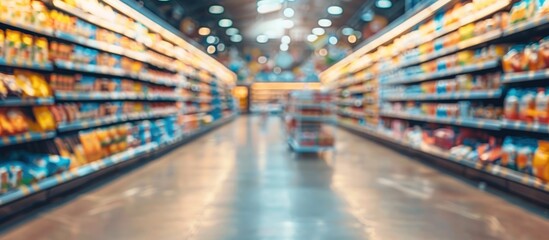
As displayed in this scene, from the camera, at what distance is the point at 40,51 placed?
3680 mm

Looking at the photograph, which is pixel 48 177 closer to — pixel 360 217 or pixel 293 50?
pixel 360 217

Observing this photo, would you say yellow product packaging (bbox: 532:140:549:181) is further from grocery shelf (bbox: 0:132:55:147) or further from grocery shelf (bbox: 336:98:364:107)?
grocery shelf (bbox: 336:98:364:107)

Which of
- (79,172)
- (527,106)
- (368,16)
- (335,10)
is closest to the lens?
(527,106)

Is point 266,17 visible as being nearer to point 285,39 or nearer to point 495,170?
point 285,39

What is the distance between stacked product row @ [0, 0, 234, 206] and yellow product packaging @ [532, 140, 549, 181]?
4.24m

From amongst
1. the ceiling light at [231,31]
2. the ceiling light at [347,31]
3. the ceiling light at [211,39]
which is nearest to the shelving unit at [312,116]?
the ceiling light at [347,31]

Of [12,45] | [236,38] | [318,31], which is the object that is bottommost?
[12,45]

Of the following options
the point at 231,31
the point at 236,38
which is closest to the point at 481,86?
the point at 231,31

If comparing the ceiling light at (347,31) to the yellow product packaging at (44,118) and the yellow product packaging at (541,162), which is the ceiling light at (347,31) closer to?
the yellow product packaging at (541,162)

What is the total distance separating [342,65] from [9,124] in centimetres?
1246

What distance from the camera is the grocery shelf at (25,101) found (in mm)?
3147

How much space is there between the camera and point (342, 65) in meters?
14.7

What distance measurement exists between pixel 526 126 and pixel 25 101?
4.47 metres

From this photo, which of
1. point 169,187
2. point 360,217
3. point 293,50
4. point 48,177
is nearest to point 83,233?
point 48,177
